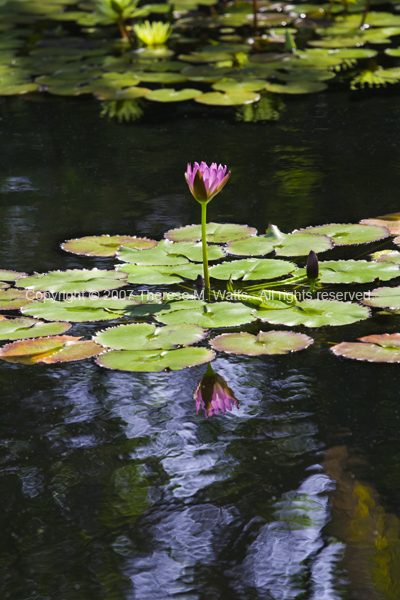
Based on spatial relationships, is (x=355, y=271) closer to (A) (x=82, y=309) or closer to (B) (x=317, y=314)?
(B) (x=317, y=314)

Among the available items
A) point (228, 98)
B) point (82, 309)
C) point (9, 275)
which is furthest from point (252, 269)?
point (228, 98)

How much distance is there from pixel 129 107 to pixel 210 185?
2711 millimetres

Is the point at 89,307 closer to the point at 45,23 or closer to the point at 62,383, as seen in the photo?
the point at 62,383

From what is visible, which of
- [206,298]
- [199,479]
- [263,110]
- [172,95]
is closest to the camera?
[199,479]

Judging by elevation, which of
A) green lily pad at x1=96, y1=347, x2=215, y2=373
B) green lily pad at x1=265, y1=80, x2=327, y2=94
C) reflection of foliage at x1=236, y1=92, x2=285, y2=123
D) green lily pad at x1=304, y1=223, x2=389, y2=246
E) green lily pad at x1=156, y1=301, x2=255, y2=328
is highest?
green lily pad at x1=265, y1=80, x2=327, y2=94

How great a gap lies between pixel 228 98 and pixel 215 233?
6.90 feet

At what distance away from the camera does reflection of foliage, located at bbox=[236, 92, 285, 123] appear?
393 cm

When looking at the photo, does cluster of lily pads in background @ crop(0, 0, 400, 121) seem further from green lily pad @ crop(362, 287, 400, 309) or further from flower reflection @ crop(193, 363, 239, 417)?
flower reflection @ crop(193, 363, 239, 417)

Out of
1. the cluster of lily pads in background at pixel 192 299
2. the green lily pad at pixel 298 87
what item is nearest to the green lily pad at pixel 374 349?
the cluster of lily pads in background at pixel 192 299

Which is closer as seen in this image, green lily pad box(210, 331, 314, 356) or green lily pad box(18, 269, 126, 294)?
green lily pad box(210, 331, 314, 356)

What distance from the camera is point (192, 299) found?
6.72 ft

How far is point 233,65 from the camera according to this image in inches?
197

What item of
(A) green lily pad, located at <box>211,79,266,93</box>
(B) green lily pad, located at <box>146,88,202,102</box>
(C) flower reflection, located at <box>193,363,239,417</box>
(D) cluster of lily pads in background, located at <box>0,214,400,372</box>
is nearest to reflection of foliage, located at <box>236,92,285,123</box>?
(A) green lily pad, located at <box>211,79,266,93</box>

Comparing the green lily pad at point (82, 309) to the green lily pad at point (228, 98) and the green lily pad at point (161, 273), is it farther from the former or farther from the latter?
the green lily pad at point (228, 98)
